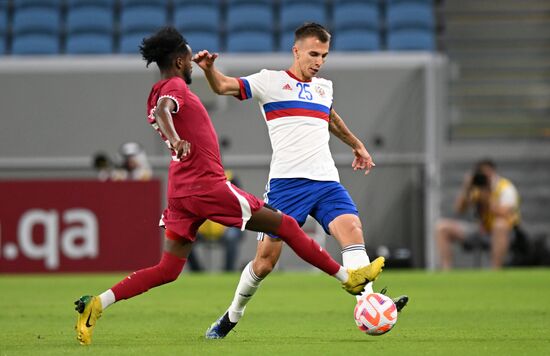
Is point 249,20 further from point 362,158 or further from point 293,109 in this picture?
point 293,109

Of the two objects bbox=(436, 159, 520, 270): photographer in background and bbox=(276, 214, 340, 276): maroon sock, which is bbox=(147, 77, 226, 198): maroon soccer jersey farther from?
bbox=(436, 159, 520, 270): photographer in background

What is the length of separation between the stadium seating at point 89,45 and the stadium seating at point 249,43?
7.18 ft

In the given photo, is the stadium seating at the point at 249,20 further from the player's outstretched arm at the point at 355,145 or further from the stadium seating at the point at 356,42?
the player's outstretched arm at the point at 355,145

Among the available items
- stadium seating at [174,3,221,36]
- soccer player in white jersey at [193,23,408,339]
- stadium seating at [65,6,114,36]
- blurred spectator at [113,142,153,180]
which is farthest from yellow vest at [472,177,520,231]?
soccer player in white jersey at [193,23,408,339]

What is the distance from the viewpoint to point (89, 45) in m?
21.2

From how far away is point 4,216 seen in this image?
16.8 m

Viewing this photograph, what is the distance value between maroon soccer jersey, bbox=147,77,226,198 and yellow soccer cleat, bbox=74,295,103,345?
2.55 ft

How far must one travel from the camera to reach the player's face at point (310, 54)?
7633 mm

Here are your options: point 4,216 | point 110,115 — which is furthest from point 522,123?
point 4,216

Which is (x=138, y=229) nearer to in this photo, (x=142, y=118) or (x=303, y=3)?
(x=142, y=118)

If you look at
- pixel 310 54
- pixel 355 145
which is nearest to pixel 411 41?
pixel 355 145

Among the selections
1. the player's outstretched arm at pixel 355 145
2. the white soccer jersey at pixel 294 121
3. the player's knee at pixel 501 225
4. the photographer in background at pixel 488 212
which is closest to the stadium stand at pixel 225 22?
the photographer in background at pixel 488 212

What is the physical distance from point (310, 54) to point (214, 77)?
2.40 ft

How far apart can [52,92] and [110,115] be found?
1035 mm
